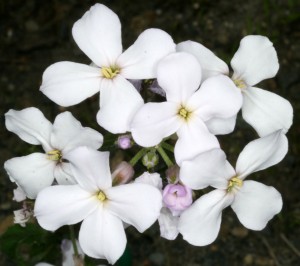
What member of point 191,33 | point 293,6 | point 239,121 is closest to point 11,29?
point 191,33

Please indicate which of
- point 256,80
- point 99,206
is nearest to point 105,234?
point 99,206

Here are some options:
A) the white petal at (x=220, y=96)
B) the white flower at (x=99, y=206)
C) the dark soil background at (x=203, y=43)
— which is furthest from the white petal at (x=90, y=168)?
the dark soil background at (x=203, y=43)

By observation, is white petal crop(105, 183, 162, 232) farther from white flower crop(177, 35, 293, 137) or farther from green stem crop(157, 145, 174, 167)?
white flower crop(177, 35, 293, 137)

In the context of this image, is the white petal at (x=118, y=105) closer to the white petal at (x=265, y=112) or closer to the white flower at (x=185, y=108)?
the white flower at (x=185, y=108)

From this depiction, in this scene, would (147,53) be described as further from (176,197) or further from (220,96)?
(176,197)

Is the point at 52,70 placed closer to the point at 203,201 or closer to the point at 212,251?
the point at 203,201

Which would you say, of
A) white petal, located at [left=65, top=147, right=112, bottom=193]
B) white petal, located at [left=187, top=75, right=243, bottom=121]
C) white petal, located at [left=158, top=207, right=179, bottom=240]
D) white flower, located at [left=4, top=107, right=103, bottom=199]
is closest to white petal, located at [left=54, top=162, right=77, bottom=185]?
white flower, located at [left=4, top=107, right=103, bottom=199]
